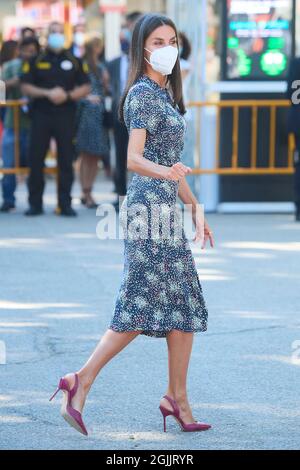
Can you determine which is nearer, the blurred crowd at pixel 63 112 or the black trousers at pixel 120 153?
the blurred crowd at pixel 63 112

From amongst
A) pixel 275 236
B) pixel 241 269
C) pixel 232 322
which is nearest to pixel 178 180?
pixel 232 322

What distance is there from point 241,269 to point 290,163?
3986 millimetres

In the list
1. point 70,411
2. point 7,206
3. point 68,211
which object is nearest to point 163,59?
point 70,411

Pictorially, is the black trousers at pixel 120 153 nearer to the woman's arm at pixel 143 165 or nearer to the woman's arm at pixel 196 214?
the woman's arm at pixel 196 214

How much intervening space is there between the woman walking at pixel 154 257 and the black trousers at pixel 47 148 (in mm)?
7756

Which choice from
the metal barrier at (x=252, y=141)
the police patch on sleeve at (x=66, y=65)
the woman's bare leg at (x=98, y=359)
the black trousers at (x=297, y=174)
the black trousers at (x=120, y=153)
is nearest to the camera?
the woman's bare leg at (x=98, y=359)

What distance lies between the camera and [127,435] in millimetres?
5445

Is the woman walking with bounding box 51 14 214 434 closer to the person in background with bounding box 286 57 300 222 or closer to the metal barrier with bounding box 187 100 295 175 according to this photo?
the person in background with bounding box 286 57 300 222

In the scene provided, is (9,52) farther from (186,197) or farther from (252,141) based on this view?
(186,197)

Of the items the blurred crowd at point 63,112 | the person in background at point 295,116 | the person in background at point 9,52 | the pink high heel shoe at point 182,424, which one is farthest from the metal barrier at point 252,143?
the pink high heel shoe at point 182,424

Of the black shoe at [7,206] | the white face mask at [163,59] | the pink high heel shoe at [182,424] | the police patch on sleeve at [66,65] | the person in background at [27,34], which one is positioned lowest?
the black shoe at [7,206]

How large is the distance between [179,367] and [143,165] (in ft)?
3.10

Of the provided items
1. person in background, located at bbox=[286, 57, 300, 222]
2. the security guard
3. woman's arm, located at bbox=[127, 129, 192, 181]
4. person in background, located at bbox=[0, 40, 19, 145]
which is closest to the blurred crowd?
the security guard

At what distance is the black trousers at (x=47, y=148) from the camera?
13.2 metres
